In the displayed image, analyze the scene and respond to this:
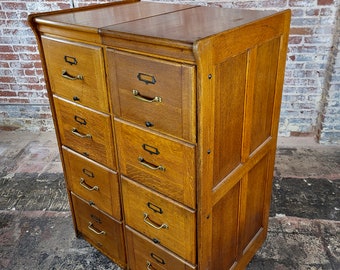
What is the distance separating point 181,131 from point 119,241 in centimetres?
90

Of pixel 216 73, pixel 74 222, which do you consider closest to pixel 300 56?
pixel 216 73

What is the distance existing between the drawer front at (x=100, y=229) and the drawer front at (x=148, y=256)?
0.23ft

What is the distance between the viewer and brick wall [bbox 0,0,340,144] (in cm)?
271

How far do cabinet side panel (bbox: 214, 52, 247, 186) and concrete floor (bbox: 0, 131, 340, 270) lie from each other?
804mm

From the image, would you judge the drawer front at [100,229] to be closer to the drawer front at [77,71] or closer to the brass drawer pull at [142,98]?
the drawer front at [77,71]

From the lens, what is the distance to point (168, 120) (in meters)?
1.31

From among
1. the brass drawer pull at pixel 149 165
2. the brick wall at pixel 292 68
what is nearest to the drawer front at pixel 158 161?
the brass drawer pull at pixel 149 165

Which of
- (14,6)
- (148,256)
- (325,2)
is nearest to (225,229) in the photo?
(148,256)

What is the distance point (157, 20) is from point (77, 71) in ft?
1.36

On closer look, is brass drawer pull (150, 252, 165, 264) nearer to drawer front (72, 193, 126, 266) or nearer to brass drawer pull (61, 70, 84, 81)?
drawer front (72, 193, 126, 266)

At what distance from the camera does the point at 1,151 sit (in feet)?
10.5

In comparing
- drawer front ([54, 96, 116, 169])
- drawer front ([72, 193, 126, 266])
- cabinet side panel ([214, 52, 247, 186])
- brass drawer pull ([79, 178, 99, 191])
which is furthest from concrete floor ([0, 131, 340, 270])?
cabinet side panel ([214, 52, 247, 186])

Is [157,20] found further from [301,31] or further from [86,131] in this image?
[301,31]

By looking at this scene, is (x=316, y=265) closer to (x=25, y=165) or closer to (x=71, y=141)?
(x=71, y=141)
